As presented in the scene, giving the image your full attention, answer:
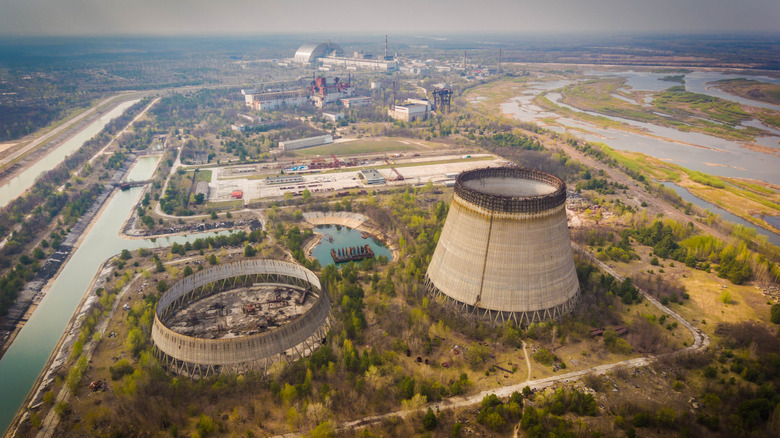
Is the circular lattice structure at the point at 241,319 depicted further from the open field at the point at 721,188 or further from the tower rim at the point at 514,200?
the open field at the point at 721,188

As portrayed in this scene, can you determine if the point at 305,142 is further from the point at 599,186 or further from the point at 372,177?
the point at 599,186

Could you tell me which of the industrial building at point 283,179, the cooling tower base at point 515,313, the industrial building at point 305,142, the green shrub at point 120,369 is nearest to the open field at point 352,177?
the industrial building at point 283,179

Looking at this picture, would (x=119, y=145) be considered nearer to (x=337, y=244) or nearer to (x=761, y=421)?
(x=337, y=244)

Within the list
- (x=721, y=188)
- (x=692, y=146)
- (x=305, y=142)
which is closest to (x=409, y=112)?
(x=305, y=142)

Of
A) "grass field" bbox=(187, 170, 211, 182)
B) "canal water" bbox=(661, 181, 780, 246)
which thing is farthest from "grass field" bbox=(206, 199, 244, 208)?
"canal water" bbox=(661, 181, 780, 246)

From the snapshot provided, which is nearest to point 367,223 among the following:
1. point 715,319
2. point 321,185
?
point 321,185

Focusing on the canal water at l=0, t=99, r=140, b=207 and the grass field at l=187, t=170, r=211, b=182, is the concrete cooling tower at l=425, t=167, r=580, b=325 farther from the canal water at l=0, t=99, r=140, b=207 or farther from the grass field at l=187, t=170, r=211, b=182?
the canal water at l=0, t=99, r=140, b=207

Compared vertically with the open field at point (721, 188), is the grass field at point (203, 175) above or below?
above
